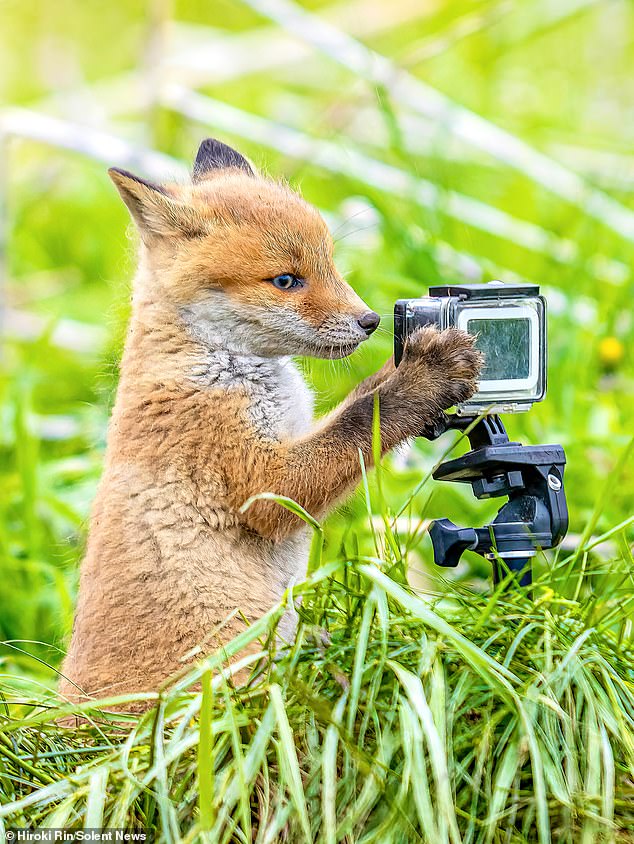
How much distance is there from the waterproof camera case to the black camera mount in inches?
3.7

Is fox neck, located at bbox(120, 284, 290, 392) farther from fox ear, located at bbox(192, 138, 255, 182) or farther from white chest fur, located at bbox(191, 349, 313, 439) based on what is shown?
fox ear, located at bbox(192, 138, 255, 182)

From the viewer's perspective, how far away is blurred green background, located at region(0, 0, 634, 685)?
396 centimetres

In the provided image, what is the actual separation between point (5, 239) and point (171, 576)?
4408 millimetres

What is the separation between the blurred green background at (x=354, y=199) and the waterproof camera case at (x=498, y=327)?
0.91 feet

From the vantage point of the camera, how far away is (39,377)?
19.3 ft

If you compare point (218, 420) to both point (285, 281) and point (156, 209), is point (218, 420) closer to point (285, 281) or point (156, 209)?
point (285, 281)

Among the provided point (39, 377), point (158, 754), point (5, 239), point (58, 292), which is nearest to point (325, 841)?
point (158, 754)

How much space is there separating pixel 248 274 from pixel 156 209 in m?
0.32

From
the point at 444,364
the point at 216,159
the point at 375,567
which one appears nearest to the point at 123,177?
the point at 216,159

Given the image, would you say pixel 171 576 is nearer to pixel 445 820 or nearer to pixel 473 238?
pixel 445 820

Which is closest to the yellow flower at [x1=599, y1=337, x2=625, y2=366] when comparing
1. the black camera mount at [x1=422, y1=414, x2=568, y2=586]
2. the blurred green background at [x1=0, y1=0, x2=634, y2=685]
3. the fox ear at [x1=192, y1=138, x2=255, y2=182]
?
the blurred green background at [x1=0, y1=0, x2=634, y2=685]

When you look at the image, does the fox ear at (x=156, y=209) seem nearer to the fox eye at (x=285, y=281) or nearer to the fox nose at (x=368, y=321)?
the fox eye at (x=285, y=281)

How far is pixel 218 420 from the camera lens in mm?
2691

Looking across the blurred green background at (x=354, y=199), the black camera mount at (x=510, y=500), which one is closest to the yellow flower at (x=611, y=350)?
the blurred green background at (x=354, y=199)
